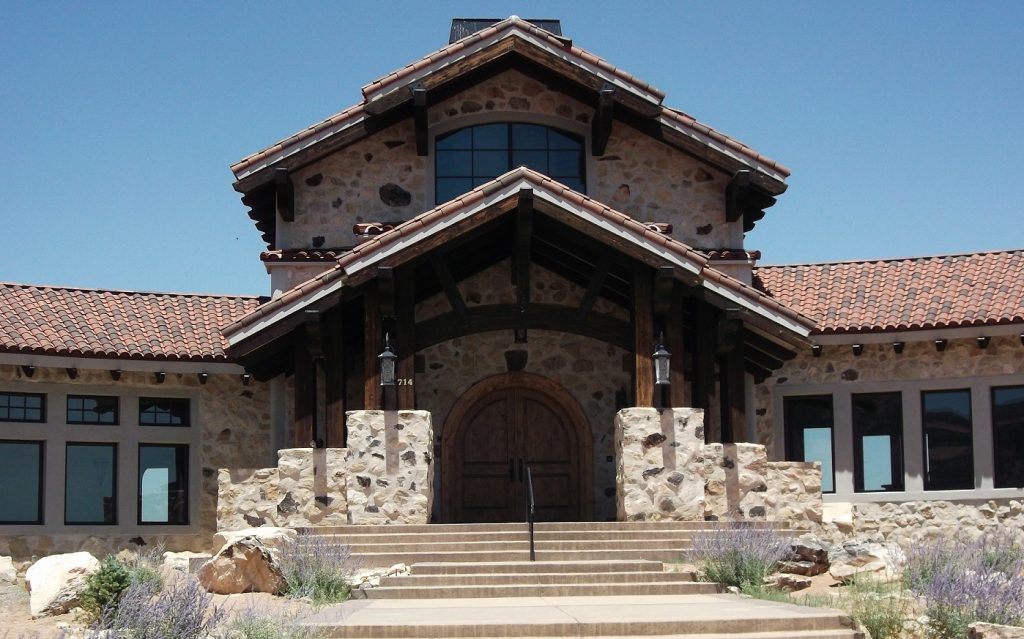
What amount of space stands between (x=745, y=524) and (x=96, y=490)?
10223 mm

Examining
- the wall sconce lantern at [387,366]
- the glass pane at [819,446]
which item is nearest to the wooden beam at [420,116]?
the wall sconce lantern at [387,366]

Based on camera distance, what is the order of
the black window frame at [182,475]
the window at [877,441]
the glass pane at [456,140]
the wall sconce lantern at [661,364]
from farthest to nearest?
the glass pane at [456,140] < the window at [877,441] < the black window frame at [182,475] < the wall sconce lantern at [661,364]

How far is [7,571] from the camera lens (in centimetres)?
1894

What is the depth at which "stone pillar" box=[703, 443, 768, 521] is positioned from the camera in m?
18.6

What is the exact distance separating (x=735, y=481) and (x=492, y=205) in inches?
203

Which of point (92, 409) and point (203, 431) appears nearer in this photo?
point (92, 409)

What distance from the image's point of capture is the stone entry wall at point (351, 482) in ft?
59.8

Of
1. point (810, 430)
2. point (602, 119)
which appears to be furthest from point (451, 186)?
point (810, 430)

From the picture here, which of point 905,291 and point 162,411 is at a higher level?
point 905,291

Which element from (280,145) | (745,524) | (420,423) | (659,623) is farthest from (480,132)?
(659,623)

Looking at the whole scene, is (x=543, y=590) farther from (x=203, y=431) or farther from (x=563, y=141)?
(x=563, y=141)

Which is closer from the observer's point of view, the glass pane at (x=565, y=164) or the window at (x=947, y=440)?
the window at (x=947, y=440)

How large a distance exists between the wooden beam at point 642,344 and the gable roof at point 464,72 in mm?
3194

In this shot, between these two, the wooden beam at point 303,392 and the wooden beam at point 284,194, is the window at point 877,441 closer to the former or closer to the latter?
the wooden beam at point 303,392
